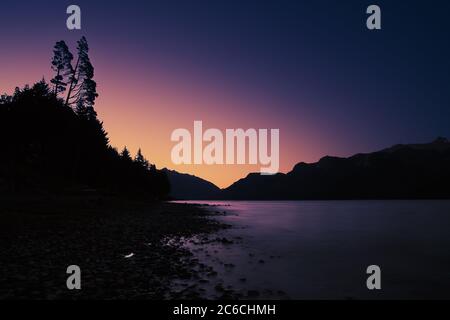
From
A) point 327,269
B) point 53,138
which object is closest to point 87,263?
point 327,269

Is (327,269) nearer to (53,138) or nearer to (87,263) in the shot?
(87,263)

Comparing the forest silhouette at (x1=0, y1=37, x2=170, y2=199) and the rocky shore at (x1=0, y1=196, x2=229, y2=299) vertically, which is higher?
the forest silhouette at (x1=0, y1=37, x2=170, y2=199)

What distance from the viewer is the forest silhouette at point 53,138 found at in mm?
48969

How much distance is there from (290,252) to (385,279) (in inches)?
353

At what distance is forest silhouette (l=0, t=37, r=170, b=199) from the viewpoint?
161 feet

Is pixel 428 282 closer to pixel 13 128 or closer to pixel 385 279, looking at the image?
pixel 385 279

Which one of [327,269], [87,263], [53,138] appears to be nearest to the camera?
[87,263]

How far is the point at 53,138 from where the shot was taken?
5616 centimetres

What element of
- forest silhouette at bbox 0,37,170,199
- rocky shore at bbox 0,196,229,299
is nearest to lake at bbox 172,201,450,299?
rocky shore at bbox 0,196,229,299

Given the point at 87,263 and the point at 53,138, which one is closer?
the point at 87,263

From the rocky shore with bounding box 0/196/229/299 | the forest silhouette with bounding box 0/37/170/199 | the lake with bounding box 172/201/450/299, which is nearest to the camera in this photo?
the rocky shore with bounding box 0/196/229/299

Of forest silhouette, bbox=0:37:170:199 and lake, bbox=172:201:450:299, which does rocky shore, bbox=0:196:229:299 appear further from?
forest silhouette, bbox=0:37:170:199

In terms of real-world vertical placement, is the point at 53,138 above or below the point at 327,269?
above

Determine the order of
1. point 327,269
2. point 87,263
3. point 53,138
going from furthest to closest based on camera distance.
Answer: point 53,138 < point 327,269 < point 87,263
